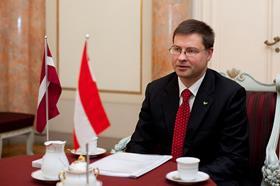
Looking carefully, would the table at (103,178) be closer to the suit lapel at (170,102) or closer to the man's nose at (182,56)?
the suit lapel at (170,102)

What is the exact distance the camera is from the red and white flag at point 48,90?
200 cm

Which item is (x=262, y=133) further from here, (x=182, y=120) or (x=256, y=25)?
(x=256, y=25)

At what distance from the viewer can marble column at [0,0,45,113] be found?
5.56m

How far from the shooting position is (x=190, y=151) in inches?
91.6

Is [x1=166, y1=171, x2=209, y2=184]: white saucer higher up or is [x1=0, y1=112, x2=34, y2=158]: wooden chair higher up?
[x1=166, y1=171, x2=209, y2=184]: white saucer

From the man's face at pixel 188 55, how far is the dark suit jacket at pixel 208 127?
0.39ft

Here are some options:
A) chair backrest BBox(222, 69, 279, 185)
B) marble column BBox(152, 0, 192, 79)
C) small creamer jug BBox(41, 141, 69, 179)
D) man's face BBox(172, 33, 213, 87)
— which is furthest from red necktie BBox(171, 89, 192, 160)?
marble column BBox(152, 0, 192, 79)

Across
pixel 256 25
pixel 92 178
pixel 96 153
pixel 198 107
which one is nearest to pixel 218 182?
pixel 198 107

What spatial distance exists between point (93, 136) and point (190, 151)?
1.04 meters

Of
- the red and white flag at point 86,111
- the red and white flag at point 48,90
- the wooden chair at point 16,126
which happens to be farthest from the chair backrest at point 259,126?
the wooden chair at point 16,126

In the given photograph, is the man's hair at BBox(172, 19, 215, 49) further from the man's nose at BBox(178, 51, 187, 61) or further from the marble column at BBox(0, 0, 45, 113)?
the marble column at BBox(0, 0, 45, 113)

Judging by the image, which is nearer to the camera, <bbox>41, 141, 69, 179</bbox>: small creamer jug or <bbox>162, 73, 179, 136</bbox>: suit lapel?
<bbox>41, 141, 69, 179</bbox>: small creamer jug

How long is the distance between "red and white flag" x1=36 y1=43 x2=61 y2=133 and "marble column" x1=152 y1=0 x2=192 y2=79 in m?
2.81

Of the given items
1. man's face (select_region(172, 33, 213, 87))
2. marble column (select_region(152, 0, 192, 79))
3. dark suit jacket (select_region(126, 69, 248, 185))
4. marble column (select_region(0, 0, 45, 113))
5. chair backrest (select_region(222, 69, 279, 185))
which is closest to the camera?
dark suit jacket (select_region(126, 69, 248, 185))
